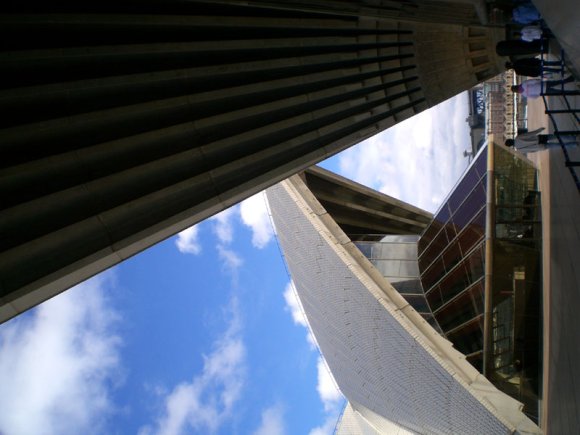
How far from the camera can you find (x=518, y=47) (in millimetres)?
11391

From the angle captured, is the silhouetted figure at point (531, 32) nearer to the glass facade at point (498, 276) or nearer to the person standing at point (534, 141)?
the person standing at point (534, 141)

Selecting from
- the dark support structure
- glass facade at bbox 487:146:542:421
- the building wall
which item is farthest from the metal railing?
the building wall

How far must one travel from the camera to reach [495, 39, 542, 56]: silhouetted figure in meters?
11.4

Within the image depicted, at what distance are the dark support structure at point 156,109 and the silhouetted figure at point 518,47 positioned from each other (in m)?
1.04

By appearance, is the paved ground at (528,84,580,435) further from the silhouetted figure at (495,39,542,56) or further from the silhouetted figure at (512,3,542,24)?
the silhouetted figure at (512,3,542,24)

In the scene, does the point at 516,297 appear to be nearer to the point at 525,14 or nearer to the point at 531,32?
the point at 531,32

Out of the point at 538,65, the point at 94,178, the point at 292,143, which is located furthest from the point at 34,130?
the point at 538,65

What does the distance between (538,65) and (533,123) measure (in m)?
7.52

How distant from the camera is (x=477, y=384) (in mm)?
15102

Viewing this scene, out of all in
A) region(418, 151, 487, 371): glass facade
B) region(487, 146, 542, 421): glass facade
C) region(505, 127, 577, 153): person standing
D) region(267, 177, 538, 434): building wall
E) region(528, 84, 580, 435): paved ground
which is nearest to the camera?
region(528, 84, 580, 435): paved ground

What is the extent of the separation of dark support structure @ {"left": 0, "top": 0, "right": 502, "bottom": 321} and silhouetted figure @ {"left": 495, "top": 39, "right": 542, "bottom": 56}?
1044mm

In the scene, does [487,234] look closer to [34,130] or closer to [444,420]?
[444,420]

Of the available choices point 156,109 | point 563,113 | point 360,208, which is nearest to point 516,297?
point 563,113

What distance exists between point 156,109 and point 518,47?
8.45 metres
